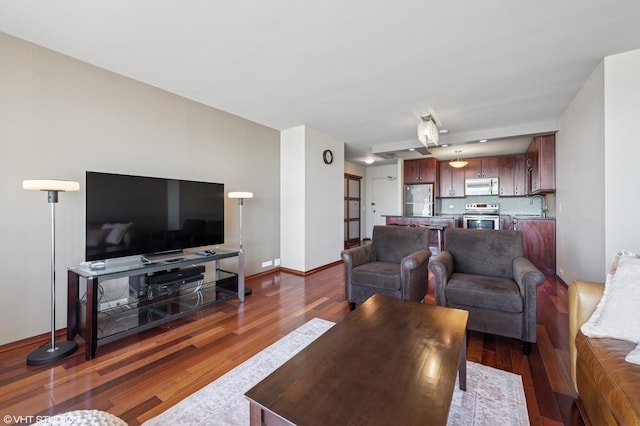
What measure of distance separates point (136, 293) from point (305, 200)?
2.55 meters

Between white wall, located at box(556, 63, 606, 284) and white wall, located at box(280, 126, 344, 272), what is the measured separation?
3.41 m

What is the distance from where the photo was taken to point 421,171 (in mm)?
6613

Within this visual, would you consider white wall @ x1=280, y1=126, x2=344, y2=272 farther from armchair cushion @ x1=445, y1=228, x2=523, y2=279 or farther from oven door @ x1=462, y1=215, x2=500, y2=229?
oven door @ x1=462, y1=215, x2=500, y2=229

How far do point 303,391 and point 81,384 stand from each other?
1703 millimetres

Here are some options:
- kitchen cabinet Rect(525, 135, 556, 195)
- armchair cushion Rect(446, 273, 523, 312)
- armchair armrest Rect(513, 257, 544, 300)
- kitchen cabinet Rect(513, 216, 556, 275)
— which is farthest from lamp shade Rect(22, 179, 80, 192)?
kitchen cabinet Rect(525, 135, 556, 195)

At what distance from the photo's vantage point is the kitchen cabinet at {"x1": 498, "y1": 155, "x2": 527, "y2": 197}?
6031 mm

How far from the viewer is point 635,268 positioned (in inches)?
54.1

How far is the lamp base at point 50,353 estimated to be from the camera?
191 cm

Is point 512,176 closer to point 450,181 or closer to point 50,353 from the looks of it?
point 450,181

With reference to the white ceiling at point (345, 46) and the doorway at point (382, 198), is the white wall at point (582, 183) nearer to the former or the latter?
the white ceiling at point (345, 46)

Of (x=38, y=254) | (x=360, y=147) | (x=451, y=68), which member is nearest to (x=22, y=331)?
(x=38, y=254)

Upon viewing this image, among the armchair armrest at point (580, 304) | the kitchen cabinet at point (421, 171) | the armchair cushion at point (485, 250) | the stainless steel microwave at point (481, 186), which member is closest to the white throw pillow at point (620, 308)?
the armchair armrest at point (580, 304)

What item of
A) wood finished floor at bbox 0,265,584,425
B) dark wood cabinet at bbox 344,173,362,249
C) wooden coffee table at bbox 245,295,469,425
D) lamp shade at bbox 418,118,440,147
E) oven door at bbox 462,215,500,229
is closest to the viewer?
wooden coffee table at bbox 245,295,469,425

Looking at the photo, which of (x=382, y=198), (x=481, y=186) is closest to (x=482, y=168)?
(x=481, y=186)
